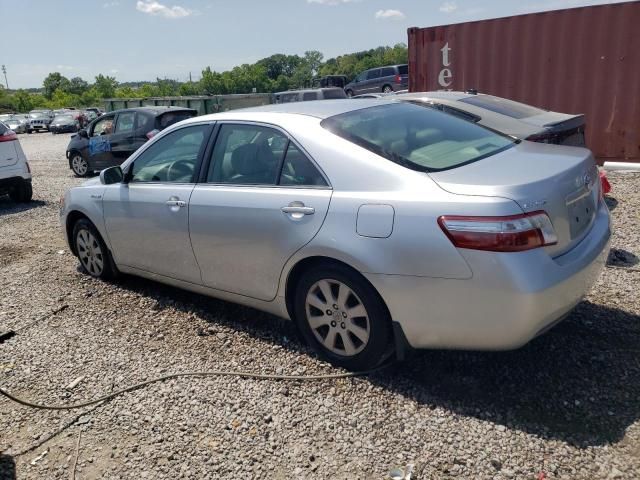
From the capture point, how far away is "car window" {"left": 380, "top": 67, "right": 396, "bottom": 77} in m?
30.8

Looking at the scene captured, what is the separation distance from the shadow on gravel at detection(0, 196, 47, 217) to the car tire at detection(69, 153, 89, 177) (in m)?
2.78

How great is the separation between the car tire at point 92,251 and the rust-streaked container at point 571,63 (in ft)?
Result: 25.5

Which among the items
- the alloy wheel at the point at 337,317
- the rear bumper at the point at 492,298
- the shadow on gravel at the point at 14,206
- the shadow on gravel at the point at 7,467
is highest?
the rear bumper at the point at 492,298

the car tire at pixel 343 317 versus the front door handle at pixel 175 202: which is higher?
the front door handle at pixel 175 202

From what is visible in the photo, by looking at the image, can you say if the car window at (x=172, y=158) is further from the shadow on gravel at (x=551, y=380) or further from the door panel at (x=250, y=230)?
the shadow on gravel at (x=551, y=380)

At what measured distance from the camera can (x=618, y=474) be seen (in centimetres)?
242

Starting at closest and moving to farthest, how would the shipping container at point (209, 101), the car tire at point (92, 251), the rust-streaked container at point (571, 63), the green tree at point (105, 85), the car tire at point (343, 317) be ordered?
the car tire at point (343, 317) → the car tire at point (92, 251) → the rust-streaked container at point (571, 63) → the shipping container at point (209, 101) → the green tree at point (105, 85)

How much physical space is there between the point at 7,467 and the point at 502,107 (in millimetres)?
6060

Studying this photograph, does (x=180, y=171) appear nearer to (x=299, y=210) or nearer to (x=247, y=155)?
(x=247, y=155)

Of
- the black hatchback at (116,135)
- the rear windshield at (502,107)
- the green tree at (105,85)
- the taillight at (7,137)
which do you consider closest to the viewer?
the rear windshield at (502,107)

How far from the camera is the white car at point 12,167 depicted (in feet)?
31.2

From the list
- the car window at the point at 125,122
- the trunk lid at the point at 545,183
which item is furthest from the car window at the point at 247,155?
the car window at the point at 125,122

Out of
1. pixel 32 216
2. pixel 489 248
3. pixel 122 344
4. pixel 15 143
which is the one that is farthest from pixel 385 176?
pixel 15 143

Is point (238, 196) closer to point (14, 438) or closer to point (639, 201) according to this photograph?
point (14, 438)
